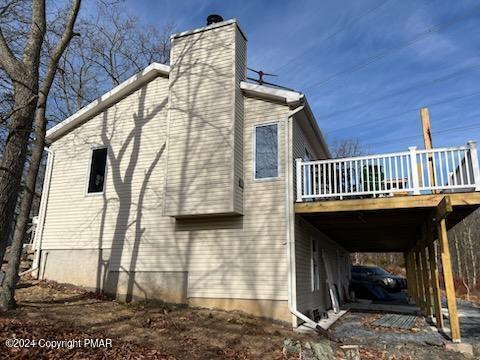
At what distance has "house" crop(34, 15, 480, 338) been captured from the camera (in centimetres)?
904

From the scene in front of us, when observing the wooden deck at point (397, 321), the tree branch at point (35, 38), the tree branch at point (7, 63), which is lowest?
the wooden deck at point (397, 321)

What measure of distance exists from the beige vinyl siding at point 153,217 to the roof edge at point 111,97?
184 millimetres

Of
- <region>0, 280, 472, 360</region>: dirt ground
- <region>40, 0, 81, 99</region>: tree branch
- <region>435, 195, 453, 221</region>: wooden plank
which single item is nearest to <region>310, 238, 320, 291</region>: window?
<region>0, 280, 472, 360</region>: dirt ground

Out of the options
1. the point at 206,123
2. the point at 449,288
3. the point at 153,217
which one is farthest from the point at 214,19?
the point at 449,288

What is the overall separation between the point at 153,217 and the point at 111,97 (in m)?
4.23

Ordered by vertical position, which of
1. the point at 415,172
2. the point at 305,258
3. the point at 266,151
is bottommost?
the point at 305,258

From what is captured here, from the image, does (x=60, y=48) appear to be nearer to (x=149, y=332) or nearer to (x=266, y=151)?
(x=266, y=151)

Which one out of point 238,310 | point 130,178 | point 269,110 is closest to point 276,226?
point 238,310

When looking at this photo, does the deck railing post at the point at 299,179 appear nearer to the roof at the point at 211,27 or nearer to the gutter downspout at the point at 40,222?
the roof at the point at 211,27

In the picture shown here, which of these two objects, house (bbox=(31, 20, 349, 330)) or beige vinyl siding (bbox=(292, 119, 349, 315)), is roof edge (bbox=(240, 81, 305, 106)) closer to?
house (bbox=(31, 20, 349, 330))

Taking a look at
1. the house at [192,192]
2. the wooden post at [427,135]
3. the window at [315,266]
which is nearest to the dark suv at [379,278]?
the window at [315,266]

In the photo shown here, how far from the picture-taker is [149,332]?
716cm

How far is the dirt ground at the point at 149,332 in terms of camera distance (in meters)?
5.85

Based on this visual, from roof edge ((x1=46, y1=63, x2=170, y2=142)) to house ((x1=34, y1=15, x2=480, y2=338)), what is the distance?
0.16 ft
